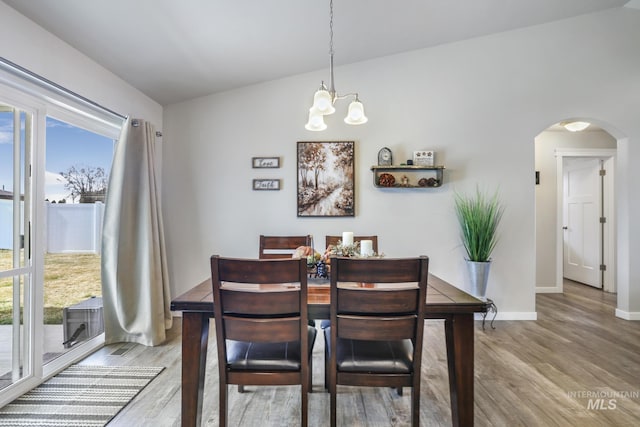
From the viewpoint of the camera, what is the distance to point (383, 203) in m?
3.48

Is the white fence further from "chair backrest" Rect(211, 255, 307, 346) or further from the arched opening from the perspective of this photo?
the arched opening

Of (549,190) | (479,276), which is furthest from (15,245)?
(549,190)

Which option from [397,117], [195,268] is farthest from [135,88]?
[397,117]

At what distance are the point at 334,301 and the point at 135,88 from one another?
2991 millimetres

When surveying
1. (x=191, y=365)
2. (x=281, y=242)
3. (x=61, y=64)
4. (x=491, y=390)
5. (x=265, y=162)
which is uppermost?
(x=61, y=64)

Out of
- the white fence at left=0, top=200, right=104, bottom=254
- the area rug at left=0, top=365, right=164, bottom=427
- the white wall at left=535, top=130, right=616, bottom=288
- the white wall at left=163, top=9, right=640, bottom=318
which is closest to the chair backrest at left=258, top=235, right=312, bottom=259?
the white wall at left=163, top=9, right=640, bottom=318

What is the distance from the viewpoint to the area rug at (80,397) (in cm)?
176

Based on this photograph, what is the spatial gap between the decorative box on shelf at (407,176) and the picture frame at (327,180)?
0.99ft

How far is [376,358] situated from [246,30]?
2616mm

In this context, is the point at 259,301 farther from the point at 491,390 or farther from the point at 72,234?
the point at 72,234

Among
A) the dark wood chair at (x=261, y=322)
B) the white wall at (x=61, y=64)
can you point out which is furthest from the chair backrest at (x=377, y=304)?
the white wall at (x=61, y=64)

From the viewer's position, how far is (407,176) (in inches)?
136

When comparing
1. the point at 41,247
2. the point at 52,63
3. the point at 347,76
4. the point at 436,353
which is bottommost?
the point at 436,353

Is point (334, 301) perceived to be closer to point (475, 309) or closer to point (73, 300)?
point (475, 309)
